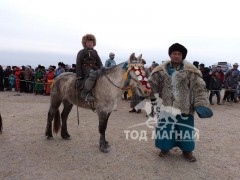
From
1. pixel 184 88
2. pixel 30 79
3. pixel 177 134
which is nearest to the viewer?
pixel 184 88

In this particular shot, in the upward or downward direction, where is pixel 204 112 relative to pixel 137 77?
downward

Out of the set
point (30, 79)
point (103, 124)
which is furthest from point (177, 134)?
point (30, 79)

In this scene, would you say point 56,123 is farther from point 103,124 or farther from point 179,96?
point 179,96

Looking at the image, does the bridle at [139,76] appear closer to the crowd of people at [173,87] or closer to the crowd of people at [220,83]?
the crowd of people at [173,87]

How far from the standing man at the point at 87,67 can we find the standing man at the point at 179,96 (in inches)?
48.0

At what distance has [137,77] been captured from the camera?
4.34m

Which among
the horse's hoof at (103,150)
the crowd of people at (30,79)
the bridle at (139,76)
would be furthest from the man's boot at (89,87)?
the crowd of people at (30,79)

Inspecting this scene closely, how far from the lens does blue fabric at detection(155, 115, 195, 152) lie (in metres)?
4.46

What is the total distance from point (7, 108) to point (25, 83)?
5.75 m

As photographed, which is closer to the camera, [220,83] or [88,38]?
[88,38]

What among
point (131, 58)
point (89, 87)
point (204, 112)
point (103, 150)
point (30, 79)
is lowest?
point (103, 150)

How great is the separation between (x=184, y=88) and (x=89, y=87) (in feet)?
6.00

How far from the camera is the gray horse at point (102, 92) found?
4422 mm

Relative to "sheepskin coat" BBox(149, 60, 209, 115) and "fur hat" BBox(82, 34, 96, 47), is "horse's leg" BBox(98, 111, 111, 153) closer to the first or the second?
"sheepskin coat" BBox(149, 60, 209, 115)
